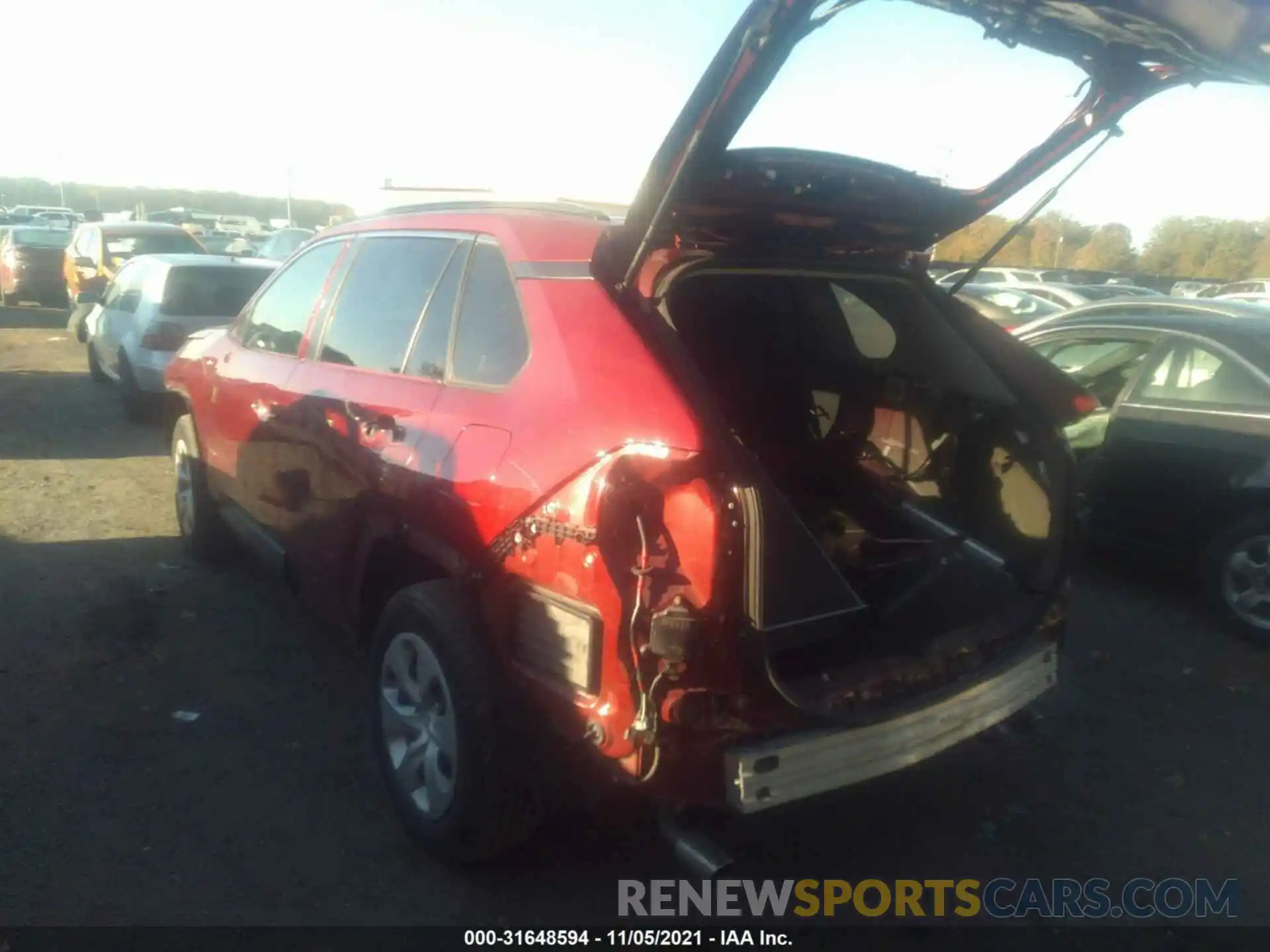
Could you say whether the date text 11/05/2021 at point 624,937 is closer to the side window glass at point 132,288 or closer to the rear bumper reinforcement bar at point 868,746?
the rear bumper reinforcement bar at point 868,746

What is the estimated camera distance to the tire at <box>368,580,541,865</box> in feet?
9.84

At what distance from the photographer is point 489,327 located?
130 inches

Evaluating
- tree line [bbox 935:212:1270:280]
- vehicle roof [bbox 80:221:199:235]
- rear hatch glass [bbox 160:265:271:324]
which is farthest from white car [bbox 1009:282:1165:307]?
tree line [bbox 935:212:1270:280]

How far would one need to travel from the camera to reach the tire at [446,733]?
9.84ft

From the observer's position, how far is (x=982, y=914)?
3.20m

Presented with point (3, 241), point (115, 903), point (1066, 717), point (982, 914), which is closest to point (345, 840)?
point (115, 903)

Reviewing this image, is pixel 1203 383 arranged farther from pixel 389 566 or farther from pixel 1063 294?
A: pixel 1063 294

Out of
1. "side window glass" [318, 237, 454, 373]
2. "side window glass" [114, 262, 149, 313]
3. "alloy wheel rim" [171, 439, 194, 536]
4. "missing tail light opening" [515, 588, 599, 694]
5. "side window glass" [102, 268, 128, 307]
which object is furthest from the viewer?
"side window glass" [102, 268, 128, 307]

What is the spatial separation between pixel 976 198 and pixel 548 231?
1470 mm

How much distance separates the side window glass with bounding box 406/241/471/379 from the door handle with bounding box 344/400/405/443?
186 mm

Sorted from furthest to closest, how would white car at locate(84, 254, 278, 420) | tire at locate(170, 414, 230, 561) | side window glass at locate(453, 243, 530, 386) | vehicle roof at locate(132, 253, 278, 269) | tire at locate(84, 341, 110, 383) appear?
tire at locate(84, 341, 110, 383)
vehicle roof at locate(132, 253, 278, 269)
white car at locate(84, 254, 278, 420)
tire at locate(170, 414, 230, 561)
side window glass at locate(453, 243, 530, 386)

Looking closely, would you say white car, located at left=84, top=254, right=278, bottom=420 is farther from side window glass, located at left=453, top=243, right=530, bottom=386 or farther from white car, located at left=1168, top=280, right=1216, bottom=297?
white car, located at left=1168, top=280, right=1216, bottom=297

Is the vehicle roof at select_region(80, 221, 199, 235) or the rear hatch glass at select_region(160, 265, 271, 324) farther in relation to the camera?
the vehicle roof at select_region(80, 221, 199, 235)

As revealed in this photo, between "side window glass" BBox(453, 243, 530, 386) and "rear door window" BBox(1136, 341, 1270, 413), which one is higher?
"side window glass" BBox(453, 243, 530, 386)
